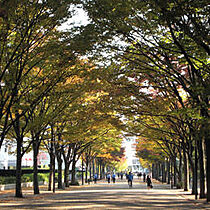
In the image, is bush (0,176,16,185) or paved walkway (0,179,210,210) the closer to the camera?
paved walkway (0,179,210,210)

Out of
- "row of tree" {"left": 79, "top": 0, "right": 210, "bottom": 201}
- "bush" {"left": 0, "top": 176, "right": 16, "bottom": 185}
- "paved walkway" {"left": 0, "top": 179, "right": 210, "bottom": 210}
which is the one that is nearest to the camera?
"row of tree" {"left": 79, "top": 0, "right": 210, "bottom": 201}

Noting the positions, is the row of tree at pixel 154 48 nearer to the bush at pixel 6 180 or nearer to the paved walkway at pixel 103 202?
the paved walkway at pixel 103 202

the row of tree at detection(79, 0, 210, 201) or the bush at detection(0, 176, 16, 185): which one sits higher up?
the row of tree at detection(79, 0, 210, 201)

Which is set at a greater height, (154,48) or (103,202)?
(154,48)

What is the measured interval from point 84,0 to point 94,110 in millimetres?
13363

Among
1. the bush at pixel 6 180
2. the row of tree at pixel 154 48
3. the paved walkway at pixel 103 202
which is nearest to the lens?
the row of tree at pixel 154 48

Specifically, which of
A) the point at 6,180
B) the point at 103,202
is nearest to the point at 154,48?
the point at 103,202

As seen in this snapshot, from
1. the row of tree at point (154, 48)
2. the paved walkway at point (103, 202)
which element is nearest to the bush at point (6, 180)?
the paved walkway at point (103, 202)

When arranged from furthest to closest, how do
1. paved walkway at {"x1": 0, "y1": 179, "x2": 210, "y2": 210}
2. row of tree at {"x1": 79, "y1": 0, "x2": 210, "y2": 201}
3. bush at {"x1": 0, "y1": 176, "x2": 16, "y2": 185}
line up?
1. bush at {"x1": 0, "y1": 176, "x2": 16, "y2": 185}
2. paved walkway at {"x1": 0, "y1": 179, "x2": 210, "y2": 210}
3. row of tree at {"x1": 79, "y1": 0, "x2": 210, "y2": 201}

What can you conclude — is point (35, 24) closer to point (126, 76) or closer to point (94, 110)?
point (126, 76)

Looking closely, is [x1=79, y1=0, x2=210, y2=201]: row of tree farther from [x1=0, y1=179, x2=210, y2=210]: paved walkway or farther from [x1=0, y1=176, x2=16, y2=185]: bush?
[x1=0, y1=176, x2=16, y2=185]: bush

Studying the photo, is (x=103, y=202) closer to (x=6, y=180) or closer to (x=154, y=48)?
(x=154, y=48)

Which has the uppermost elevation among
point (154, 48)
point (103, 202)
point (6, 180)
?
point (154, 48)

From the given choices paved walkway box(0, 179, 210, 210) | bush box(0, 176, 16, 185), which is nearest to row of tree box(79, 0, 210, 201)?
paved walkway box(0, 179, 210, 210)
